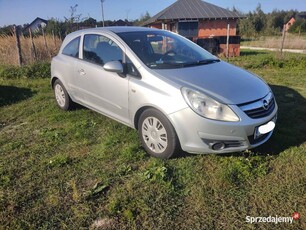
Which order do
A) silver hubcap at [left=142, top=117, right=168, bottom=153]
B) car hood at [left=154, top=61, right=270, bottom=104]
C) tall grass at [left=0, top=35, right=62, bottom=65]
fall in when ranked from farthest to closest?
tall grass at [left=0, top=35, right=62, bottom=65] → silver hubcap at [left=142, top=117, right=168, bottom=153] → car hood at [left=154, top=61, right=270, bottom=104]

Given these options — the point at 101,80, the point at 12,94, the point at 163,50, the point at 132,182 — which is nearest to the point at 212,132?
the point at 132,182

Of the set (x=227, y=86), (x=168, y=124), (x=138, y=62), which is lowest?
(x=168, y=124)

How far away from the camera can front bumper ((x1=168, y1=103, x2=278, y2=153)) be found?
321 cm

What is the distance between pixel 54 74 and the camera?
219 inches

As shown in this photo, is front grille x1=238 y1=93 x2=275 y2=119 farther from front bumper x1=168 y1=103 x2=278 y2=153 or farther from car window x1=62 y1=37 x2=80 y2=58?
car window x1=62 y1=37 x2=80 y2=58

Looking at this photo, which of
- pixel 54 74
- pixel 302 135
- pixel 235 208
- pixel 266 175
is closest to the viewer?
pixel 235 208

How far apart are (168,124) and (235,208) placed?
3.78 ft

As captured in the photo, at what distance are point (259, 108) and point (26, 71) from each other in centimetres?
804

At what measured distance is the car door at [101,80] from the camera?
13.2 feet

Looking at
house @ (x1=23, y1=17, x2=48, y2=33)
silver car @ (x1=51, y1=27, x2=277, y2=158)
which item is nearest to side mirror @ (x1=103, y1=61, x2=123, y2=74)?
silver car @ (x1=51, y1=27, x2=277, y2=158)

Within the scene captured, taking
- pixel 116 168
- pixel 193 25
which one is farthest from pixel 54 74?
pixel 193 25

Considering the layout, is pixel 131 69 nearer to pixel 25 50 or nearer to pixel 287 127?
pixel 287 127

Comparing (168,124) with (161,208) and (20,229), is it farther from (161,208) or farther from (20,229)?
(20,229)

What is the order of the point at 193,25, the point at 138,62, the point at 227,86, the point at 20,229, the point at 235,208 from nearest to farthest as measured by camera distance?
1. the point at 20,229
2. the point at 235,208
3. the point at 227,86
4. the point at 138,62
5. the point at 193,25
